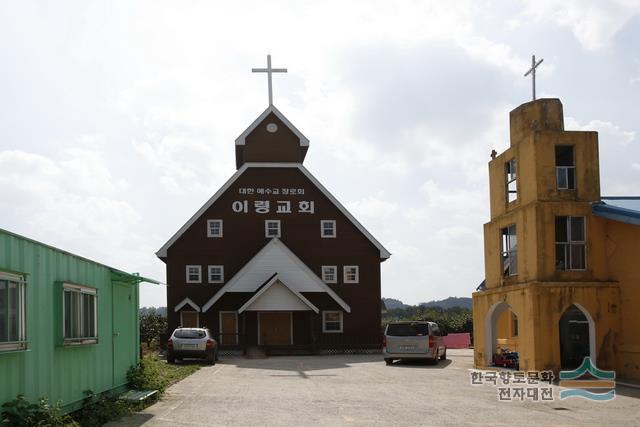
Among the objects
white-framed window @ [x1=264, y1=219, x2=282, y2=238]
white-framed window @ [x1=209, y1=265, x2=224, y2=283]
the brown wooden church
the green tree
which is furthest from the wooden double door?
the green tree

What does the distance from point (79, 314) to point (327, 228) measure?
94.2ft

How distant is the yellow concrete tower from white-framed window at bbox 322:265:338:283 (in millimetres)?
17247

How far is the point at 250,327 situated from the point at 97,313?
85.1 ft

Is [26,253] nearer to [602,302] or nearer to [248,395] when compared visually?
[248,395]

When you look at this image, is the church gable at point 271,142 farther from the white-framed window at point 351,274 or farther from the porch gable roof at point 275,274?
the white-framed window at point 351,274

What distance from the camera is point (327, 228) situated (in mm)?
41562

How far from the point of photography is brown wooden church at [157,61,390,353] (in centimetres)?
3975

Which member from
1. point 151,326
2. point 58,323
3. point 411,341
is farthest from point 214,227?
point 58,323

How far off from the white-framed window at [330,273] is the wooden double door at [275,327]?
9.51 feet

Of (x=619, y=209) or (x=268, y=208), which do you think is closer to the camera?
(x=619, y=209)

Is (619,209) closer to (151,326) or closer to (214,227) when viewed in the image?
(214,227)

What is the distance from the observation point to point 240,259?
4094cm

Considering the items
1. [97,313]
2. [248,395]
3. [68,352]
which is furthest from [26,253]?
[248,395]

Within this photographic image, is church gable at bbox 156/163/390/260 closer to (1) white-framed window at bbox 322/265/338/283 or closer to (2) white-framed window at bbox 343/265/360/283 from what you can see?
(2) white-framed window at bbox 343/265/360/283
